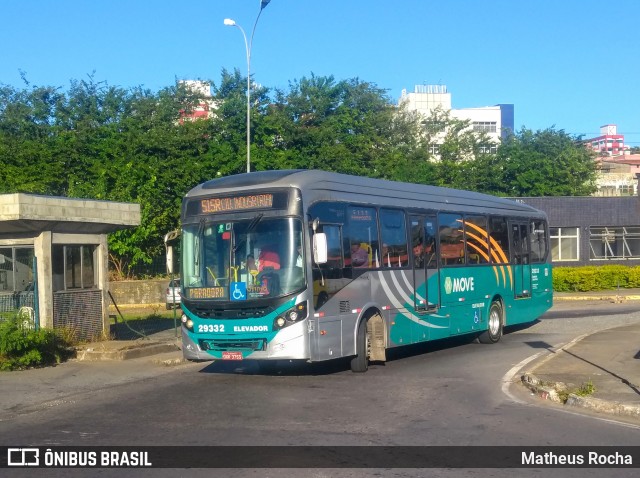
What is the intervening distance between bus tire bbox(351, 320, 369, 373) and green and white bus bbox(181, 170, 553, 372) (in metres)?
0.02

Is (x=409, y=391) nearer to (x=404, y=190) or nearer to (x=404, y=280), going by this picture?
(x=404, y=280)

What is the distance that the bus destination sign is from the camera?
1369cm

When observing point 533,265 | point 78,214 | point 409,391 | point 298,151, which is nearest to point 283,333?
point 409,391

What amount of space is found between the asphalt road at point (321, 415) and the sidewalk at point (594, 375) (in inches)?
17.1

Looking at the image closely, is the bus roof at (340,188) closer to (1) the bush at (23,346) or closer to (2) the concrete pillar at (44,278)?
(1) the bush at (23,346)

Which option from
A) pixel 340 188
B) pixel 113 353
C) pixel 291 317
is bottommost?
pixel 113 353

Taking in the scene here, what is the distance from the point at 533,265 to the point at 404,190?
696cm

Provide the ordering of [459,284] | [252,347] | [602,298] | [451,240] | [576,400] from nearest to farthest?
[576,400] → [252,347] → [451,240] → [459,284] → [602,298]

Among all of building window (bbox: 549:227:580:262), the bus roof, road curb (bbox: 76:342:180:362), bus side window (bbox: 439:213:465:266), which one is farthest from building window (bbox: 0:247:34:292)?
building window (bbox: 549:227:580:262)

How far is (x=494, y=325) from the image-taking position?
20141 mm

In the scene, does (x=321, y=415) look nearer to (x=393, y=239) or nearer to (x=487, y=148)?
(x=393, y=239)

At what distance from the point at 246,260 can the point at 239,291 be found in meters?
0.50

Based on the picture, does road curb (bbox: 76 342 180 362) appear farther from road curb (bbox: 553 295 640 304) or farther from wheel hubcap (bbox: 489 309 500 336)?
road curb (bbox: 553 295 640 304)

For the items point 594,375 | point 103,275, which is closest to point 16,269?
point 103,275
